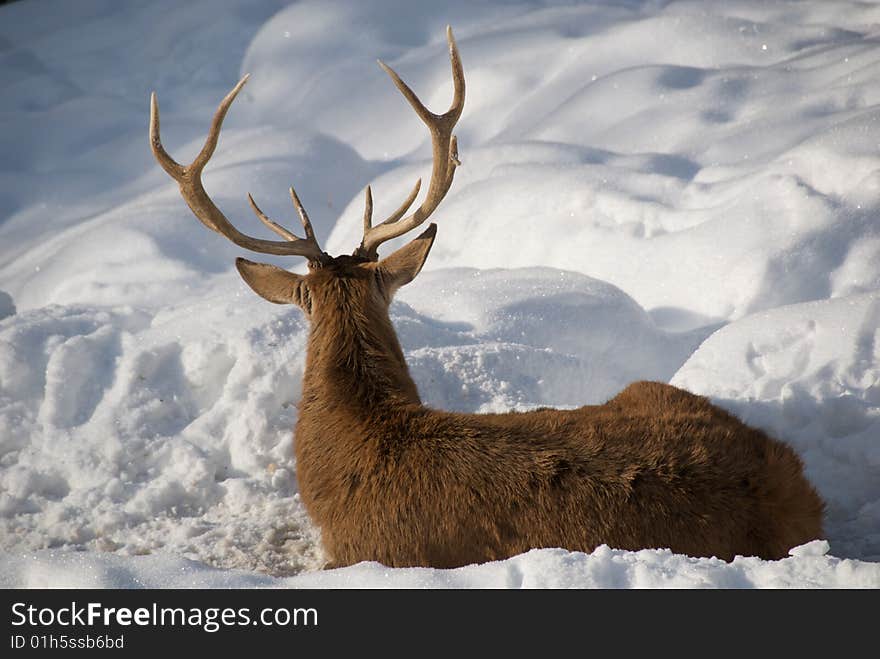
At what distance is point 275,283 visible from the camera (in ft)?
14.2

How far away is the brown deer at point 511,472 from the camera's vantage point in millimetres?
3348

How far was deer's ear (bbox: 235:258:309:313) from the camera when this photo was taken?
4289 mm

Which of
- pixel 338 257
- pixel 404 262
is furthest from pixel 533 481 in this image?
pixel 338 257

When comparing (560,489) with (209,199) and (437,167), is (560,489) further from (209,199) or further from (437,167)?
(209,199)

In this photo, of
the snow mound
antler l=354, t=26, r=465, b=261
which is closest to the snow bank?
the snow mound

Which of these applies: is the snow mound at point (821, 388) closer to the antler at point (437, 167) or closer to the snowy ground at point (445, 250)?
the snowy ground at point (445, 250)

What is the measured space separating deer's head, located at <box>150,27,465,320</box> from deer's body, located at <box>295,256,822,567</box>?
348mm

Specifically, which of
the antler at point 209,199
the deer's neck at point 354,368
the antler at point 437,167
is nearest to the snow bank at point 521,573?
the deer's neck at point 354,368

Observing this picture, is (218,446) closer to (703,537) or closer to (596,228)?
(703,537)

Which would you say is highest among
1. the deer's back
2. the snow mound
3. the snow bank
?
the snow mound

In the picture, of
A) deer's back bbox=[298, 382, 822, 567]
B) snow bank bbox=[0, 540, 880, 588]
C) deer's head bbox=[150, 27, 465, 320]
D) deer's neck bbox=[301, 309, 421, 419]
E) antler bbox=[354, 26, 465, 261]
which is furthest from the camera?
antler bbox=[354, 26, 465, 261]

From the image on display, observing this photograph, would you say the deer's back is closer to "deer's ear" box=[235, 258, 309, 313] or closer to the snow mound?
the snow mound

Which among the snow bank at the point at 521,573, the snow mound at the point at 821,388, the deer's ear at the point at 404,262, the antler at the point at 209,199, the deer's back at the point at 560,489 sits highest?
the antler at the point at 209,199
